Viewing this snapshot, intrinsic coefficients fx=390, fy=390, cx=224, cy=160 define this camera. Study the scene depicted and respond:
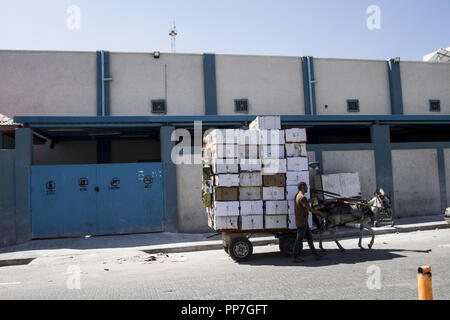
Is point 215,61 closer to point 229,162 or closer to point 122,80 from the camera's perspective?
point 122,80

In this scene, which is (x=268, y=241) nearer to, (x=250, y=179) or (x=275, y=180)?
(x=275, y=180)

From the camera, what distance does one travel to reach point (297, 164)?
30.0 ft

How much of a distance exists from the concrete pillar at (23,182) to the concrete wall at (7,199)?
125 millimetres

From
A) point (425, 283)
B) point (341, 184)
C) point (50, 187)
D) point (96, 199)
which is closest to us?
point (425, 283)

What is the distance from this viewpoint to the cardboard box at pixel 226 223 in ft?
28.5

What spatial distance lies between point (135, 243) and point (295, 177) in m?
5.65

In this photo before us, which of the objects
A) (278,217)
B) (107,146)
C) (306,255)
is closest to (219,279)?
(278,217)

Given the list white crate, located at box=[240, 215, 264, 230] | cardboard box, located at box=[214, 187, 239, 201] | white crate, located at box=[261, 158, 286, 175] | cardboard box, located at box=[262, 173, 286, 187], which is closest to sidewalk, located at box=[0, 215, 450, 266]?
white crate, located at box=[240, 215, 264, 230]

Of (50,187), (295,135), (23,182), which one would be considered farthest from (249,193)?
(23,182)

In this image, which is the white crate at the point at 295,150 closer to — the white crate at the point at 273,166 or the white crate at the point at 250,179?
the white crate at the point at 273,166

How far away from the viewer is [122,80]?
727 inches

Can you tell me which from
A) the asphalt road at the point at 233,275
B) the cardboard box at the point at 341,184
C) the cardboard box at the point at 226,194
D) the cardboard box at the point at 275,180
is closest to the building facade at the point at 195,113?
the cardboard box at the point at 341,184

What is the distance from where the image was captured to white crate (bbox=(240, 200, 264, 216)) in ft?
28.8
